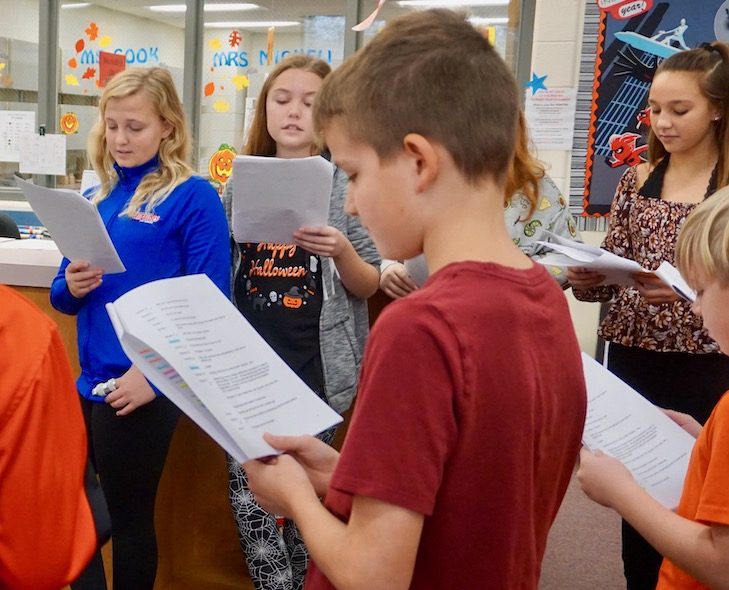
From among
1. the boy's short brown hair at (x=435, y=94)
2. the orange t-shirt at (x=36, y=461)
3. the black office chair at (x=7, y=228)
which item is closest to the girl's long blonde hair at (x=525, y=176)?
the boy's short brown hair at (x=435, y=94)

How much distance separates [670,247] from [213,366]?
1.26 m

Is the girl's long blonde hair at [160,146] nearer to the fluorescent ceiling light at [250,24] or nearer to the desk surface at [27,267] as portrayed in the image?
the desk surface at [27,267]

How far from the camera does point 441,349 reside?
2.26 ft

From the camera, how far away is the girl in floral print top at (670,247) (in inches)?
71.2

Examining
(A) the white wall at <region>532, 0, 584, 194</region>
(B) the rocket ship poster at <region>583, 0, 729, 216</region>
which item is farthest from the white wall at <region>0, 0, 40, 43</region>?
(B) the rocket ship poster at <region>583, 0, 729, 216</region>

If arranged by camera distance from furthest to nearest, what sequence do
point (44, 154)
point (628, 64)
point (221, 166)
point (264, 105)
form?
point (44, 154) < point (221, 166) < point (628, 64) < point (264, 105)

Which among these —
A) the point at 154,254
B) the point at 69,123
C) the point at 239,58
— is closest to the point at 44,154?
the point at 69,123

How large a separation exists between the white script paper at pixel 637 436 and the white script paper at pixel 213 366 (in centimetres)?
46

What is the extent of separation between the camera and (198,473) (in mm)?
2193

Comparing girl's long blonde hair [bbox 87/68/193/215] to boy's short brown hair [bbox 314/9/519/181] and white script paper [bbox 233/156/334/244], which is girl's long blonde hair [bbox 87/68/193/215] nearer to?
white script paper [bbox 233/156/334/244]

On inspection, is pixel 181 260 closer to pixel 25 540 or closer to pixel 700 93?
pixel 25 540

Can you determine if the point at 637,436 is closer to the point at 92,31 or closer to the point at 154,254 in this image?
the point at 154,254

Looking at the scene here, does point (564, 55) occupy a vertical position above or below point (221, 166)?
above

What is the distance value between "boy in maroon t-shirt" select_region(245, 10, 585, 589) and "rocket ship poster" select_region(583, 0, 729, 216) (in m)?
3.50
